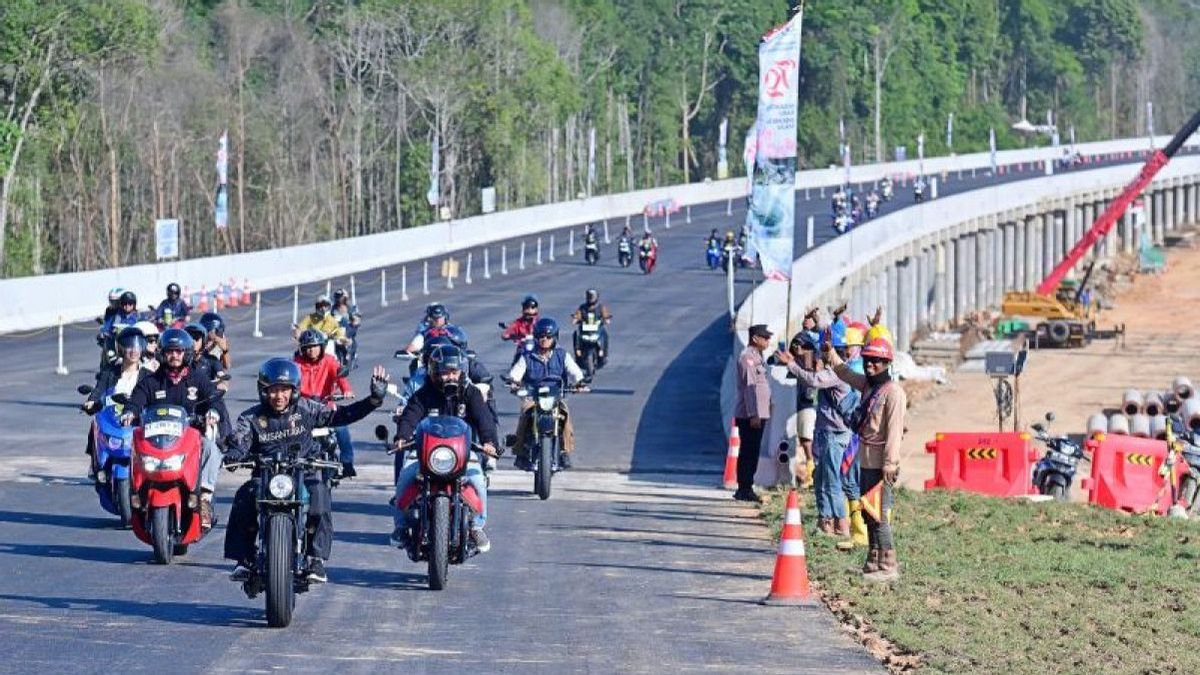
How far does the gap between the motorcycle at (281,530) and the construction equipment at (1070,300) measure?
2442 inches

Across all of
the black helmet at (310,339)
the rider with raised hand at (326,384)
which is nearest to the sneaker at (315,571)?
the black helmet at (310,339)

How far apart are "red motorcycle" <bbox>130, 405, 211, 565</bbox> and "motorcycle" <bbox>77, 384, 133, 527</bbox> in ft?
5.75

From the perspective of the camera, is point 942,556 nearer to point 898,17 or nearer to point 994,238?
point 994,238

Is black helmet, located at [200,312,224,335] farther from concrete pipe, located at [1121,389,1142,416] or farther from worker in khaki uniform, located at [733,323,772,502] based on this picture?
concrete pipe, located at [1121,389,1142,416]

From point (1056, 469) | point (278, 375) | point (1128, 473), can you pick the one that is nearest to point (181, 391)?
point (278, 375)

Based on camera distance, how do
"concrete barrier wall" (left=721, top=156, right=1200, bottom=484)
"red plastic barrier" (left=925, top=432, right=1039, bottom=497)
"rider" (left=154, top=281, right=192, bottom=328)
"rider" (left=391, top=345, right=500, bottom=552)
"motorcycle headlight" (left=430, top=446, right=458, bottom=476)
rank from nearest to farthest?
"motorcycle headlight" (left=430, top=446, right=458, bottom=476) < "rider" (left=391, top=345, right=500, bottom=552) < "red plastic barrier" (left=925, top=432, right=1039, bottom=497) < "rider" (left=154, top=281, right=192, bottom=328) < "concrete barrier wall" (left=721, top=156, right=1200, bottom=484)

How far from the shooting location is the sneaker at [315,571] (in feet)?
45.0

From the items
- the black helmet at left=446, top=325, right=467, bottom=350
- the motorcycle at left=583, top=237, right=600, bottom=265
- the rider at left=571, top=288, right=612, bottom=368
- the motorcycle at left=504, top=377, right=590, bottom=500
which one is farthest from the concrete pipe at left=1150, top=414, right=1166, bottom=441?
the motorcycle at left=583, top=237, right=600, bottom=265

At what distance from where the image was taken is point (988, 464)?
2786cm

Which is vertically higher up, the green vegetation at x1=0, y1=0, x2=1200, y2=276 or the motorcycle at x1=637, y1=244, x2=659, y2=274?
the green vegetation at x1=0, y1=0, x2=1200, y2=276

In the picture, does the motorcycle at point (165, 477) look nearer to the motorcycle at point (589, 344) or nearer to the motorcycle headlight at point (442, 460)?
the motorcycle headlight at point (442, 460)

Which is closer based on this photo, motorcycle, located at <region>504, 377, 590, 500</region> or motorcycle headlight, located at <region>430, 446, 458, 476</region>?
motorcycle headlight, located at <region>430, 446, 458, 476</region>

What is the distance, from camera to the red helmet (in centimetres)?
1581

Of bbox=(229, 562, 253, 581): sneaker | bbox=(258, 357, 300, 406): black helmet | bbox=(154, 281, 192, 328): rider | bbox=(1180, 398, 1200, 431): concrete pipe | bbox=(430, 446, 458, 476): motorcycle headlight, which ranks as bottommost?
bbox=(229, 562, 253, 581): sneaker
